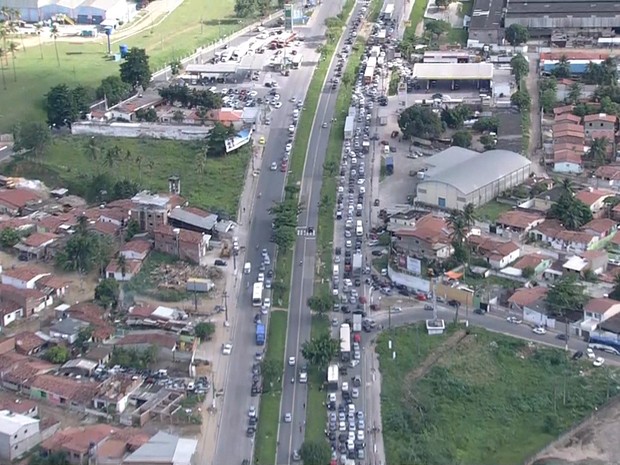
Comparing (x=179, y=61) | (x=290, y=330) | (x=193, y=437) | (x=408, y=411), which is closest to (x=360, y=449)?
(x=408, y=411)

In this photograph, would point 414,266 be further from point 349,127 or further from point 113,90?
point 113,90

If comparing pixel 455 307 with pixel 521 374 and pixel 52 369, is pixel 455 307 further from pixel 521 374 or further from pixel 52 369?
pixel 52 369

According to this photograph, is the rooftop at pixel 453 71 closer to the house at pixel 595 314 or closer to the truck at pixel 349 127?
the truck at pixel 349 127

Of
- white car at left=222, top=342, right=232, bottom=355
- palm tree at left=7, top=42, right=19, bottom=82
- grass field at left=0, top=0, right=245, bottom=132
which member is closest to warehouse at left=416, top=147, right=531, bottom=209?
white car at left=222, top=342, right=232, bottom=355

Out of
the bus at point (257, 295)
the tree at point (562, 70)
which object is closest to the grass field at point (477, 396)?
the bus at point (257, 295)

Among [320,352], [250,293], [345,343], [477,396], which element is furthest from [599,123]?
[320,352]

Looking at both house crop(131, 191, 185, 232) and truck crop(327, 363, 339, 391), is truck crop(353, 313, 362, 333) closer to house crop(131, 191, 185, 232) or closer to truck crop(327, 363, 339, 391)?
truck crop(327, 363, 339, 391)

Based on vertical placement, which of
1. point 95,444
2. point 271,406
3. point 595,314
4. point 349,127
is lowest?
point 271,406
